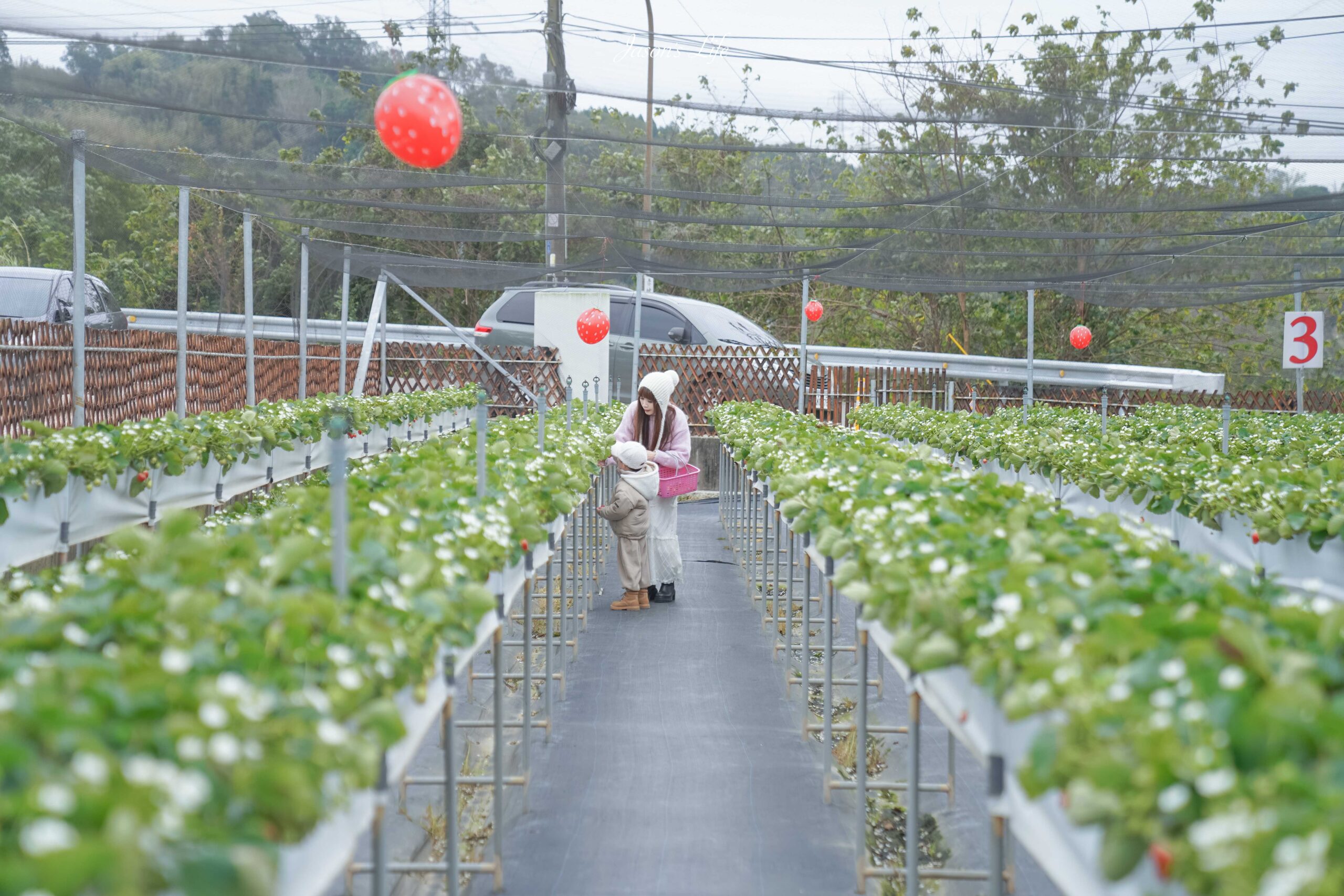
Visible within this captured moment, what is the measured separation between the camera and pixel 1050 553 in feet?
8.21

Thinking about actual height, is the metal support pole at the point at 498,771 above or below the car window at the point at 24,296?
below

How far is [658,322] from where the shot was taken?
607 inches

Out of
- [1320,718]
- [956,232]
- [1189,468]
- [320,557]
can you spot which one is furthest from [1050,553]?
[956,232]

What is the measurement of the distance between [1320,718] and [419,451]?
375 centimetres

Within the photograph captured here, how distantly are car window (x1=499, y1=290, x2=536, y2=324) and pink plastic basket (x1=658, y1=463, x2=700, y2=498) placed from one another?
8.56 meters

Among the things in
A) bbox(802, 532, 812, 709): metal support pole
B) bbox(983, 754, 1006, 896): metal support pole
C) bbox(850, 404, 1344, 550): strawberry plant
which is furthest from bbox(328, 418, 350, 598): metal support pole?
bbox(850, 404, 1344, 550): strawberry plant

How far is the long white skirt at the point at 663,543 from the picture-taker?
7.54 metres

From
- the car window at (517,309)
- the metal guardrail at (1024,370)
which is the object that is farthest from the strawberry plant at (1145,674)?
the metal guardrail at (1024,370)

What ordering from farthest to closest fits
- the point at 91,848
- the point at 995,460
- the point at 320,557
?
the point at 995,460, the point at 320,557, the point at 91,848

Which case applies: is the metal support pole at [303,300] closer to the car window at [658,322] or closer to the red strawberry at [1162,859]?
the car window at [658,322]

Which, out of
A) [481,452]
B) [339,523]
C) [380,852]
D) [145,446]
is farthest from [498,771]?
[145,446]

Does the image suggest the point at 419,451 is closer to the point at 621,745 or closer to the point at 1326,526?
the point at 621,745

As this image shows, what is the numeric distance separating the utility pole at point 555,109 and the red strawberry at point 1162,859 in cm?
622

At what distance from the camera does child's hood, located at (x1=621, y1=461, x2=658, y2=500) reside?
23.7ft
